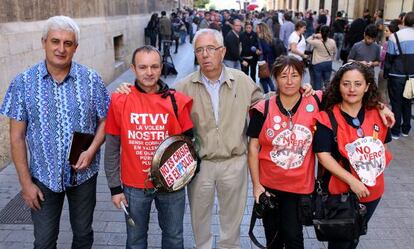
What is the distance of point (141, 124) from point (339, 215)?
4.38ft

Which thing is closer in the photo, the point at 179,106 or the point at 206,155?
the point at 179,106

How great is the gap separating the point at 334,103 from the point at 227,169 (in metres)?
Answer: 0.83

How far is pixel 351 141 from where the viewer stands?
2.51m

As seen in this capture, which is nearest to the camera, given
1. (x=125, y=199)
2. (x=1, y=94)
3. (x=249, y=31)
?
(x=125, y=199)

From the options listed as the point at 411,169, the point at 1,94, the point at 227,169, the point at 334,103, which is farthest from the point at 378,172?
the point at 1,94

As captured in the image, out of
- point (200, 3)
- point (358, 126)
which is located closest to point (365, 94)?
point (358, 126)

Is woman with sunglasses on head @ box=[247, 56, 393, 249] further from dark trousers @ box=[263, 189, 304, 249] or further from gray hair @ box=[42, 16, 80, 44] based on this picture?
gray hair @ box=[42, 16, 80, 44]

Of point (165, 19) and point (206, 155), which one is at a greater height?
point (165, 19)

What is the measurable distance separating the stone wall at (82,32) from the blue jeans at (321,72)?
15.4ft

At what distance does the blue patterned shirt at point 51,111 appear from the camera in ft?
7.93

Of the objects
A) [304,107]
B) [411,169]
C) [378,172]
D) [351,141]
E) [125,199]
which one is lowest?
[411,169]

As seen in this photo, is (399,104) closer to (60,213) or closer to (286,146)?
(286,146)

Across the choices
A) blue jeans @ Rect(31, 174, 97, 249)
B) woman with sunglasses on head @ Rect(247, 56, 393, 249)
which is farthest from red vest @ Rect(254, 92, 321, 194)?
blue jeans @ Rect(31, 174, 97, 249)

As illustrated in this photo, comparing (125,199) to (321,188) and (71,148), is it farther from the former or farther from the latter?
(321,188)
